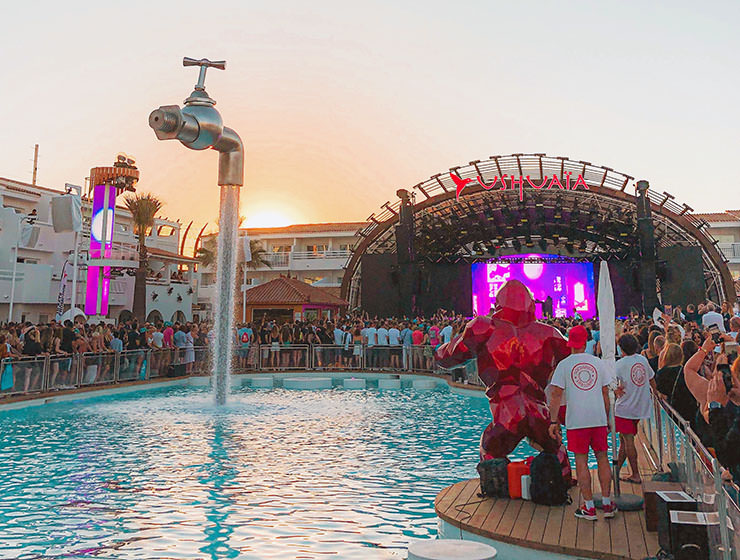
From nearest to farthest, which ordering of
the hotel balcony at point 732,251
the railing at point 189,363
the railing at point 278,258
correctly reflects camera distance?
the railing at point 189,363, the hotel balcony at point 732,251, the railing at point 278,258

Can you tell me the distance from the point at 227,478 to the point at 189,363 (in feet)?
44.3

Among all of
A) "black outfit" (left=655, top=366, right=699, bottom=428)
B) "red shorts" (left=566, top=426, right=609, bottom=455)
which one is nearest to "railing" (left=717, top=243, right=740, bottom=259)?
"black outfit" (left=655, top=366, right=699, bottom=428)

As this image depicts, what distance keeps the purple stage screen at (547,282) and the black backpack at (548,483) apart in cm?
2579

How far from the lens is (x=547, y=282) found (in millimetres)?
32250

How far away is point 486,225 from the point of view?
31344 mm

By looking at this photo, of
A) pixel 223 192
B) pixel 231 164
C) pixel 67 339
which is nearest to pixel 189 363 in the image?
pixel 67 339

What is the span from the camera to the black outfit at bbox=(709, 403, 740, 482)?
478cm

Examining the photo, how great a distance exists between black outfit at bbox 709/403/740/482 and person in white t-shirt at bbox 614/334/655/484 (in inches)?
80.5

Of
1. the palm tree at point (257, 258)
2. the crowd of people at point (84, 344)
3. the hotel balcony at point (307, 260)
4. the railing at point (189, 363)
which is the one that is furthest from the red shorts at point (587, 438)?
the palm tree at point (257, 258)

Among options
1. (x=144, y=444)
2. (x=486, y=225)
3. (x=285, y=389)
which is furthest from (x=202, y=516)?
(x=486, y=225)

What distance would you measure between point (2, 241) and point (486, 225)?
27.4 m

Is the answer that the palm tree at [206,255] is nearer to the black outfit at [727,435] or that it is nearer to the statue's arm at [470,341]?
the statue's arm at [470,341]

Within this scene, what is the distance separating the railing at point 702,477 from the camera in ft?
12.4

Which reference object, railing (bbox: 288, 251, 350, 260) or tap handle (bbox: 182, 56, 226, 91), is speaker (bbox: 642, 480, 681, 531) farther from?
railing (bbox: 288, 251, 350, 260)
